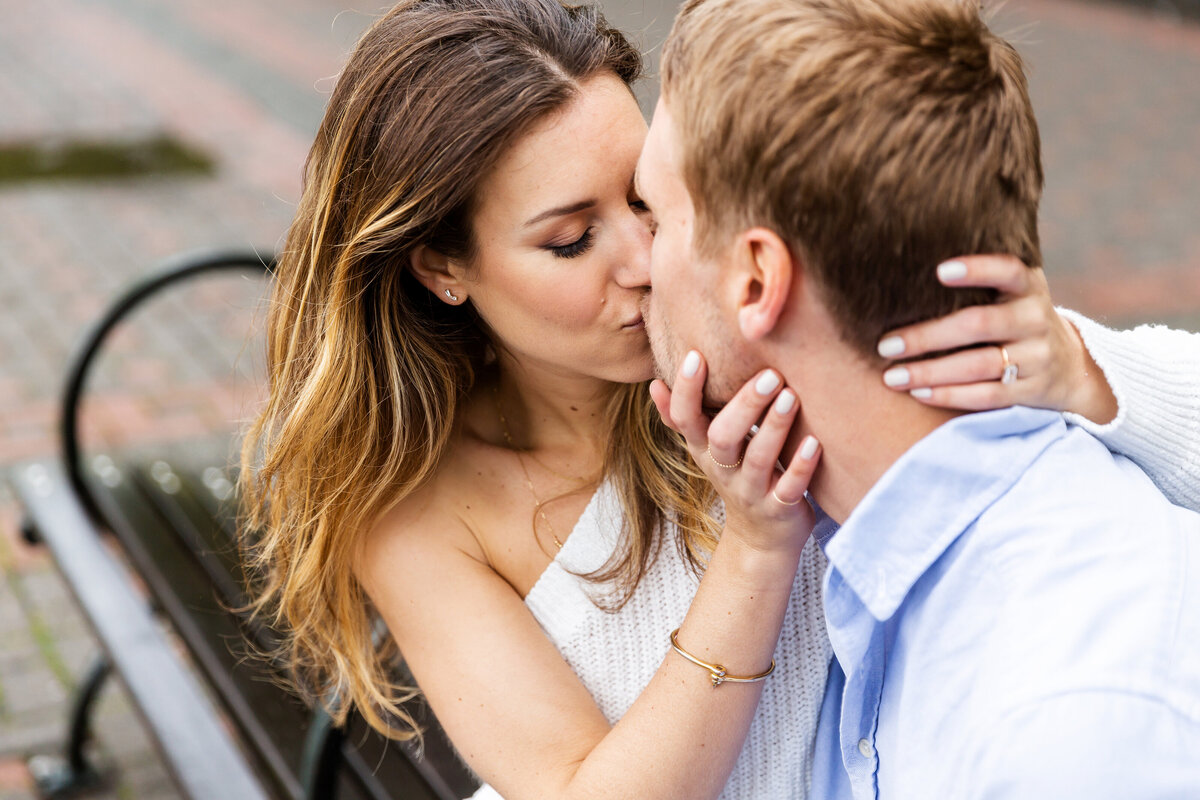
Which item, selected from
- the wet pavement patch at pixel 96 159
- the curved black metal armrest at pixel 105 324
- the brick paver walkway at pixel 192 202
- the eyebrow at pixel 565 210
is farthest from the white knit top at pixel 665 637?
the wet pavement patch at pixel 96 159

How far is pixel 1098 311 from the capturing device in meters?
6.27

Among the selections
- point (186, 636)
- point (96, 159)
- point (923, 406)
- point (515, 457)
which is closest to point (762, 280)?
point (923, 406)

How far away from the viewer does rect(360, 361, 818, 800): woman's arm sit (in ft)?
5.73

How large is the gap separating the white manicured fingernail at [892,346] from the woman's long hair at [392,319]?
71 centimetres

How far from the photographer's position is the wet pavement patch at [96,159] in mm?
8023

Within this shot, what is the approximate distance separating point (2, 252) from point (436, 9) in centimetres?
561

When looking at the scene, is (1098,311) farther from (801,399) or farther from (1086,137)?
(801,399)

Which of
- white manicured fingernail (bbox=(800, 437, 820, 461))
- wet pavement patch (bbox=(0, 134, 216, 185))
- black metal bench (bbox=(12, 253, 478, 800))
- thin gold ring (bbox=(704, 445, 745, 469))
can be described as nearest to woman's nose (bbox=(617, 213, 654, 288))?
thin gold ring (bbox=(704, 445, 745, 469))

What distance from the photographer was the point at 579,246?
203 centimetres

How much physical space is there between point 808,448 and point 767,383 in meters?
0.10

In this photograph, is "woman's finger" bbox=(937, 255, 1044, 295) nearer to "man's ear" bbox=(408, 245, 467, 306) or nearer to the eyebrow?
the eyebrow

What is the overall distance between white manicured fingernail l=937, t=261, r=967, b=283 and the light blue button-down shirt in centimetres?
19

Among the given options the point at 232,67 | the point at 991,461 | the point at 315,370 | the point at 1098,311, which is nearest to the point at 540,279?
the point at 315,370

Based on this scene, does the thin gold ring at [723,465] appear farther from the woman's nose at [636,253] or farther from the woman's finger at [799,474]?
the woman's nose at [636,253]
